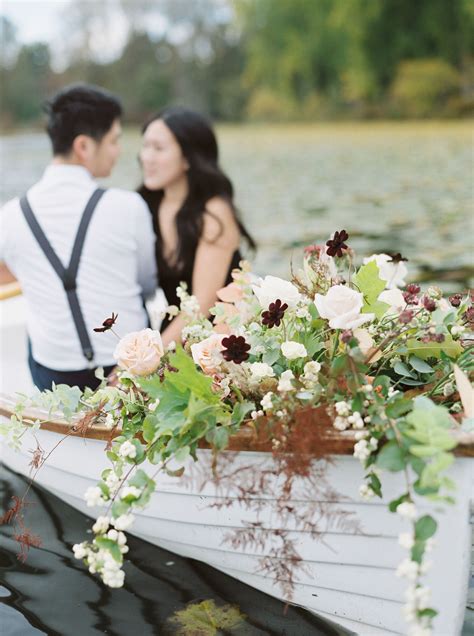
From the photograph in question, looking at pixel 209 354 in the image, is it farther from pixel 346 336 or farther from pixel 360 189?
pixel 360 189

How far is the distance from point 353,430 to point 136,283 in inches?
53.1

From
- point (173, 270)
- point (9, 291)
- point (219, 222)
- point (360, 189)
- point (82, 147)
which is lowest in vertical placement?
point (9, 291)

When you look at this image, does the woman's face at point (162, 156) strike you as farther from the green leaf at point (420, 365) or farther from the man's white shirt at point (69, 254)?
the green leaf at point (420, 365)

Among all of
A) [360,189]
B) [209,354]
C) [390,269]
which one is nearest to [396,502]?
[209,354]

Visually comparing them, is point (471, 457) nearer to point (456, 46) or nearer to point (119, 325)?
point (119, 325)

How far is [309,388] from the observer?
1894 mm

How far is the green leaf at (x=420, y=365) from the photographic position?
205cm

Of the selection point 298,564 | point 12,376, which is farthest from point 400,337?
point 12,376

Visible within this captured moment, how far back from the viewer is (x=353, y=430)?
1.83 m

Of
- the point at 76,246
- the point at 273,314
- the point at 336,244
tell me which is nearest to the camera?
the point at 273,314

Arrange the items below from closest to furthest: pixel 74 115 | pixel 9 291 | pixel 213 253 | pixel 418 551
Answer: pixel 418 551, pixel 74 115, pixel 213 253, pixel 9 291

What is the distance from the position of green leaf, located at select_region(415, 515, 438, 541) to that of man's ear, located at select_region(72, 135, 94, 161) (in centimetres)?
177

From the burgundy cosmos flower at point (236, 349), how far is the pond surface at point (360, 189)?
2.40m

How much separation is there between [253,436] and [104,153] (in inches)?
56.3
